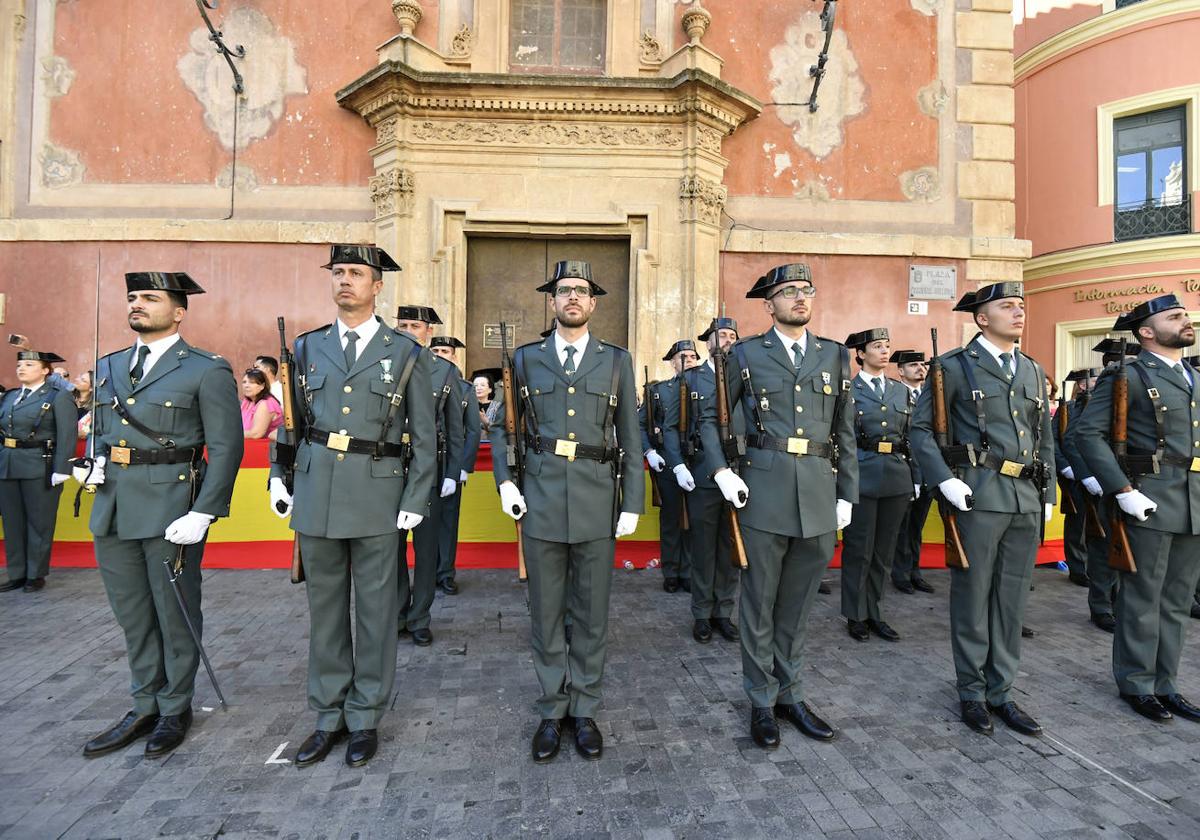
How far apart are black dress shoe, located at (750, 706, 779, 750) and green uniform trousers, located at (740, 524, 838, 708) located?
0.21ft

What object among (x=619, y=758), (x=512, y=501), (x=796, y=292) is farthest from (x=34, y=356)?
(x=796, y=292)

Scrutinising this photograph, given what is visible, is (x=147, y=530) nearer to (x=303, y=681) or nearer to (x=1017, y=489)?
(x=303, y=681)

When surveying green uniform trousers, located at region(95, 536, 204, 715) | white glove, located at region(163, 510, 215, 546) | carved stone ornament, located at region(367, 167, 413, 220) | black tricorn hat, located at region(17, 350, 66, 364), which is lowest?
green uniform trousers, located at region(95, 536, 204, 715)

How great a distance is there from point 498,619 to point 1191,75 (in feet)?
59.0

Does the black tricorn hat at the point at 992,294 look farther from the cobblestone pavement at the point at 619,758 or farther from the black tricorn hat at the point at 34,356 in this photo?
the black tricorn hat at the point at 34,356

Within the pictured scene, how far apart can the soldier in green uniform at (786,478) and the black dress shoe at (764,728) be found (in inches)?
0.4

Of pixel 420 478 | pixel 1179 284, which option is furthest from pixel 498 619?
pixel 1179 284

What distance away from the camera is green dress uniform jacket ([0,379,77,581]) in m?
5.86

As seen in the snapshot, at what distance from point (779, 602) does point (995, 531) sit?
1.26 meters

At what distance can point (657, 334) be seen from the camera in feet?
29.8

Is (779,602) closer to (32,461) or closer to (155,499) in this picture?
(155,499)

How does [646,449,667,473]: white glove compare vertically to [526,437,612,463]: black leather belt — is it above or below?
below

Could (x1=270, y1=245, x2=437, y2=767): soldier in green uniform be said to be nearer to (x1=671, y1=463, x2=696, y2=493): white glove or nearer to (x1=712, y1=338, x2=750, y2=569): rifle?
(x1=712, y1=338, x2=750, y2=569): rifle

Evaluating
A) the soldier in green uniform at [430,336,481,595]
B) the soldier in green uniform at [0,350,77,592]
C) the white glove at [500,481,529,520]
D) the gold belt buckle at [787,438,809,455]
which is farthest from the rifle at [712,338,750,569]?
the soldier in green uniform at [0,350,77,592]
